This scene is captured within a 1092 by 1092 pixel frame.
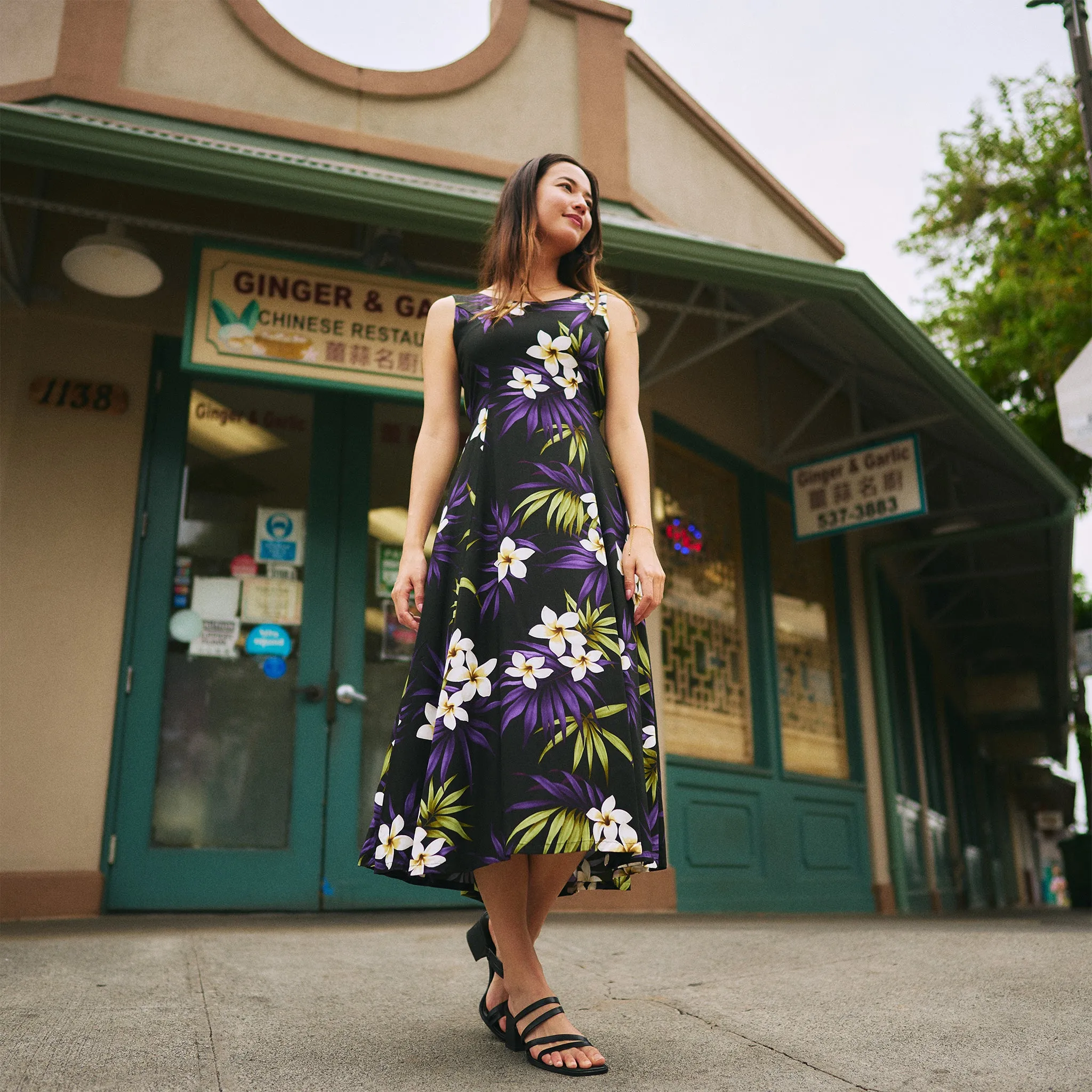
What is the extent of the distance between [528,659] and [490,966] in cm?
70

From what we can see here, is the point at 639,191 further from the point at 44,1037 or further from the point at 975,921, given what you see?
the point at 44,1037

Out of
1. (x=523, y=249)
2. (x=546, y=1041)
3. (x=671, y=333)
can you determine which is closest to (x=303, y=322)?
(x=671, y=333)

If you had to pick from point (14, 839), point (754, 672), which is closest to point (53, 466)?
point (14, 839)

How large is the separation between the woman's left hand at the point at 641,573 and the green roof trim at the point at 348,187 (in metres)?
2.96

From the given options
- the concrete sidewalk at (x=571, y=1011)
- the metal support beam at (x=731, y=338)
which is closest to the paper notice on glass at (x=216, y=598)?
the concrete sidewalk at (x=571, y=1011)

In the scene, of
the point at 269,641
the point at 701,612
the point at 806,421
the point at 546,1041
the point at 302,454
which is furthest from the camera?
the point at 806,421

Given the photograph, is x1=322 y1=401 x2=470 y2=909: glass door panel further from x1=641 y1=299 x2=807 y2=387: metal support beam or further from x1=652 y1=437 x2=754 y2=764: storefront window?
x1=652 y1=437 x2=754 y2=764: storefront window

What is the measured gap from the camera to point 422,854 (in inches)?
81.9

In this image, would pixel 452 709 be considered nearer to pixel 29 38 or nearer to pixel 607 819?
pixel 607 819

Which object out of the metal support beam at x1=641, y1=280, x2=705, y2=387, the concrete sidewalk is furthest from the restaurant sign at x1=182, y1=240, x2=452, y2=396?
the concrete sidewalk

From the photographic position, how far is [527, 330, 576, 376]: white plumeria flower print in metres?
2.44

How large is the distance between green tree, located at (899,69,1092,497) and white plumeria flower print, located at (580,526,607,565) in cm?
967

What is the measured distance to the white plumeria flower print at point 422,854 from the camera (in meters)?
2.06

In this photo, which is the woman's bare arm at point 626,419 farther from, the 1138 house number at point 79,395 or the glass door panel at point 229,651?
the 1138 house number at point 79,395
